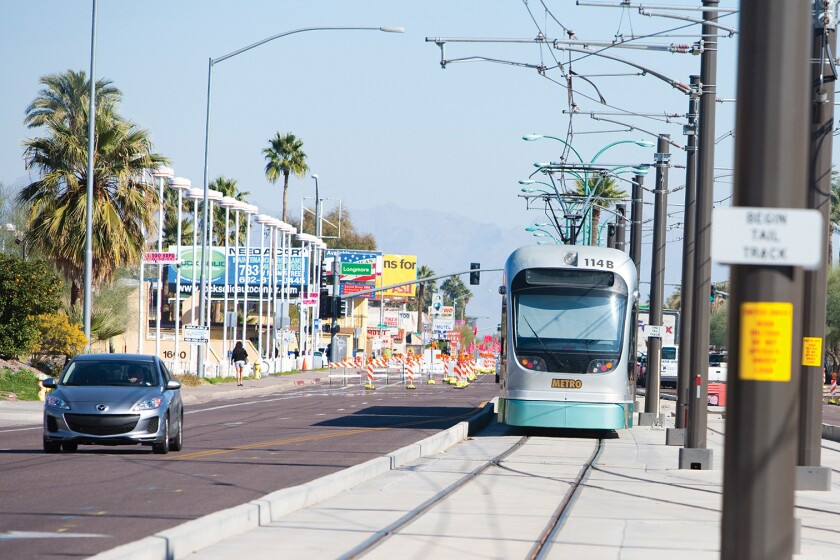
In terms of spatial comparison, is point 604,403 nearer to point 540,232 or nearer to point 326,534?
point 326,534

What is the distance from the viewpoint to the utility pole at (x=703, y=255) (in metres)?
19.4

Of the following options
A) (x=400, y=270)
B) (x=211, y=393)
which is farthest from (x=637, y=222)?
(x=400, y=270)

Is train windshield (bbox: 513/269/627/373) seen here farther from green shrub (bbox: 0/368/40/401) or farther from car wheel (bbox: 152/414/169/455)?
green shrub (bbox: 0/368/40/401)

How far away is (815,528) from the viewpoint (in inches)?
510

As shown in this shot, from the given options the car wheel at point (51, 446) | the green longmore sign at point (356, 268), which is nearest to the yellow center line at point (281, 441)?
the car wheel at point (51, 446)

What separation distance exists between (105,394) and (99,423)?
19.1 inches

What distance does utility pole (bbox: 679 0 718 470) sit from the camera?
19438mm

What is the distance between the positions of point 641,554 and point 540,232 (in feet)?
181

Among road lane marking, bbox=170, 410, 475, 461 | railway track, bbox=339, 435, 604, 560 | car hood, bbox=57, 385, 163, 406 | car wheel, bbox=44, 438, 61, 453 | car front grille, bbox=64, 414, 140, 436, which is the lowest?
road lane marking, bbox=170, 410, 475, 461

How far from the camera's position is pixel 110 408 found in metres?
19.1

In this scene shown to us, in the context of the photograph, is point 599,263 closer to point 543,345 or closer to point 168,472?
point 543,345

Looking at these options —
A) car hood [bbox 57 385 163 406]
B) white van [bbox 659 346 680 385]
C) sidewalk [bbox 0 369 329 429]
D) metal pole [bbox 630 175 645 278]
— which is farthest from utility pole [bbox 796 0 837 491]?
white van [bbox 659 346 680 385]

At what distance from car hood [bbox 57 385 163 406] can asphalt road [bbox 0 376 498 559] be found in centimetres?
83

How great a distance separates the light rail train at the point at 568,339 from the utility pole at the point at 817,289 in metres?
7.98
